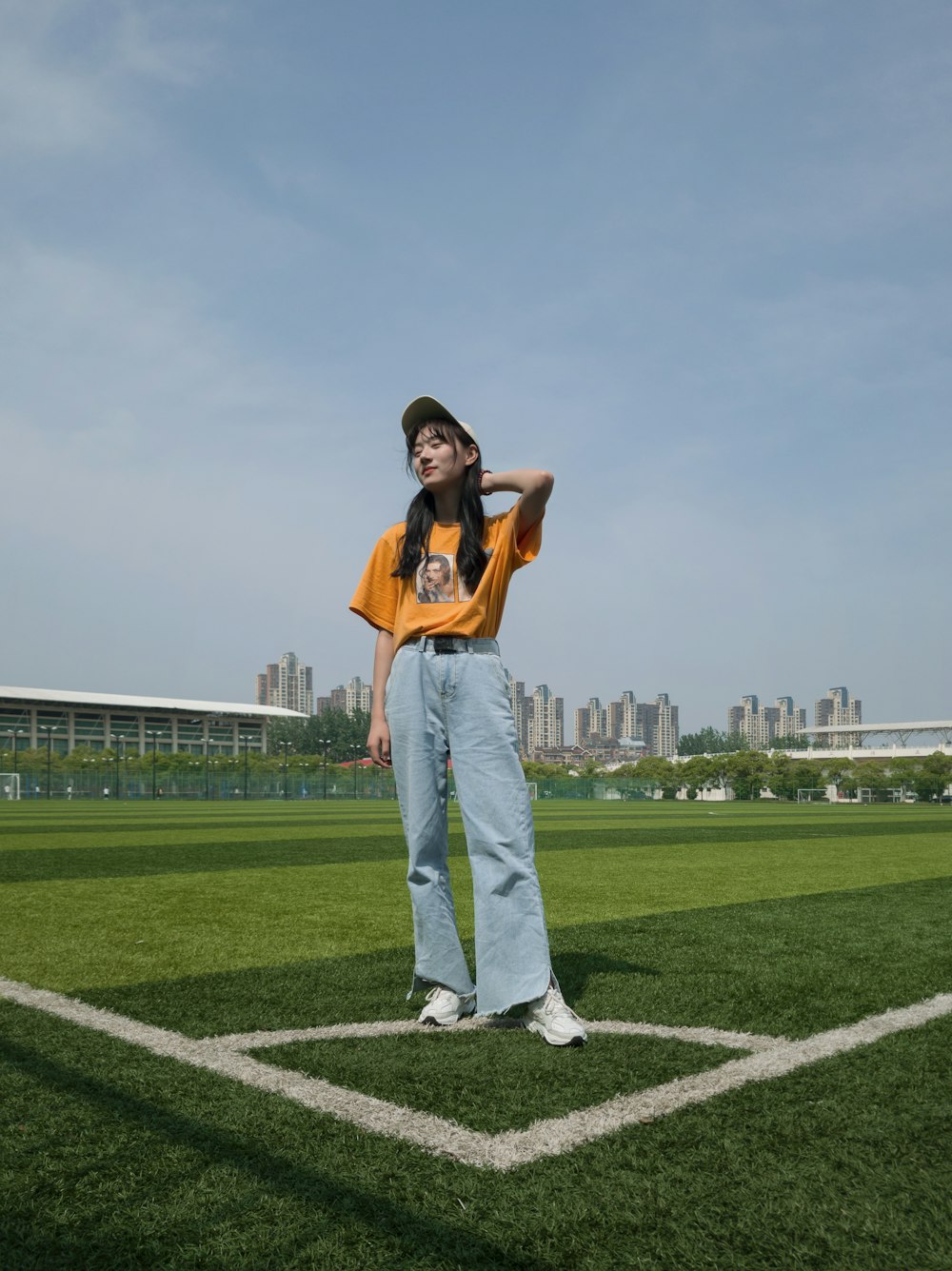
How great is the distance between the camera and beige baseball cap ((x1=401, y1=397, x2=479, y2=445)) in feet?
13.3

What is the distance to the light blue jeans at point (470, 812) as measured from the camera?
147 inches

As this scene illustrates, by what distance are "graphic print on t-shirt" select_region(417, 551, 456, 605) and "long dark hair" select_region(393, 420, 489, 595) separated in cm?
3

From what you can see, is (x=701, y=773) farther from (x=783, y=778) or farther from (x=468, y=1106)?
(x=468, y=1106)

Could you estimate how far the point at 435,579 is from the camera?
4.06 m

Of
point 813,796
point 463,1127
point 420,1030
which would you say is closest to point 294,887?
point 420,1030

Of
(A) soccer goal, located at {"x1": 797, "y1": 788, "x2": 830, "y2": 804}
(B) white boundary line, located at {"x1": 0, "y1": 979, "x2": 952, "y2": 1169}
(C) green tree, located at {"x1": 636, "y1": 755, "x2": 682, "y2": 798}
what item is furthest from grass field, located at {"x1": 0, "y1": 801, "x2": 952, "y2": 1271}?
(A) soccer goal, located at {"x1": 797, "y1": 788, "x2": 830, "y2": 804}

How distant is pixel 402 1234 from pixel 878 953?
4.15 metres

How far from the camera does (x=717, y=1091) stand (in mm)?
2918

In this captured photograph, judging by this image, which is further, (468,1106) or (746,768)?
(746,768)

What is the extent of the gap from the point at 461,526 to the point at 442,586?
25cm

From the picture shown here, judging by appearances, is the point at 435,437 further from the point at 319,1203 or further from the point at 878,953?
the point at 878,953

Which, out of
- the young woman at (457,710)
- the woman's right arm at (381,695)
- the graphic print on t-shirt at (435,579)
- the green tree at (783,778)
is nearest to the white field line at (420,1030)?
the young woman at (457,710)

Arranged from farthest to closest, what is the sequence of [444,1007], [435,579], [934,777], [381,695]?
[934,777]
[381,695]
[435,579]
[444,1007]

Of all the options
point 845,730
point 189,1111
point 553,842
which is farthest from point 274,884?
point 845,730
